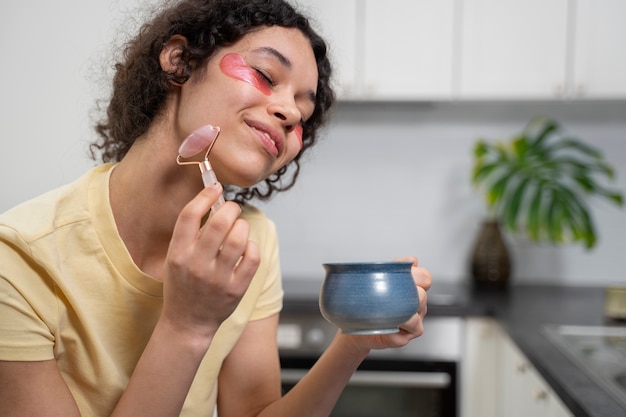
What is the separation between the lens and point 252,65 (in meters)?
1.06

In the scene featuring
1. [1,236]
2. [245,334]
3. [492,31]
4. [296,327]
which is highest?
[492,31]

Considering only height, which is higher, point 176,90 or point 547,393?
point 176,90

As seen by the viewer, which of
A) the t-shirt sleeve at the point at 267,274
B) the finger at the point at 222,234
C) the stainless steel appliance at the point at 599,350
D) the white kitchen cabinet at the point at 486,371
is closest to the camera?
the finger at the point at 222,234

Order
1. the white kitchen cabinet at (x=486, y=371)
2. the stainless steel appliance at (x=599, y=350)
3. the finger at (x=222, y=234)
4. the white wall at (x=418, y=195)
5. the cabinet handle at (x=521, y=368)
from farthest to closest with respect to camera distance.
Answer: the white wall at (x=418, y=195) < the white kitchen cabinet at (x=486, y=371) < the cabinet handle at (x=521, y=368) < the stainless steel appliance at (x=599, y=350) < the finger at (x=222, y=234)

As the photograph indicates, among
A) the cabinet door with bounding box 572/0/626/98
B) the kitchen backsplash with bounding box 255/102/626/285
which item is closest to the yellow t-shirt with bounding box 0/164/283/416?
the kitchen backsplash with bounding box 255/102/626/285

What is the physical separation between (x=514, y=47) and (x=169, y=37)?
1.93m

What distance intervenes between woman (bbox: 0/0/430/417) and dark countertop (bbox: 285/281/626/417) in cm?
50

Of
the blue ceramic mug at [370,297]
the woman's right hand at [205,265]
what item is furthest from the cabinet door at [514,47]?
the woman's right hand at [205,265]

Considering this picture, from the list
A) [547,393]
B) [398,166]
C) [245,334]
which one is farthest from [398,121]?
[245,334]

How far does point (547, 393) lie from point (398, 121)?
1652mm

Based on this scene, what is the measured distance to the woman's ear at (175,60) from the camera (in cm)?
110

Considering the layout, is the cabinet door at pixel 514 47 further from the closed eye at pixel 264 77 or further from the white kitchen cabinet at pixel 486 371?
the closed eye at pixel 264 77

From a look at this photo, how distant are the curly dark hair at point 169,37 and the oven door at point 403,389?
1.50 metres

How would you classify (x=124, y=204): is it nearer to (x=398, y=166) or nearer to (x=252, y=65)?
(x=252, y=65)
